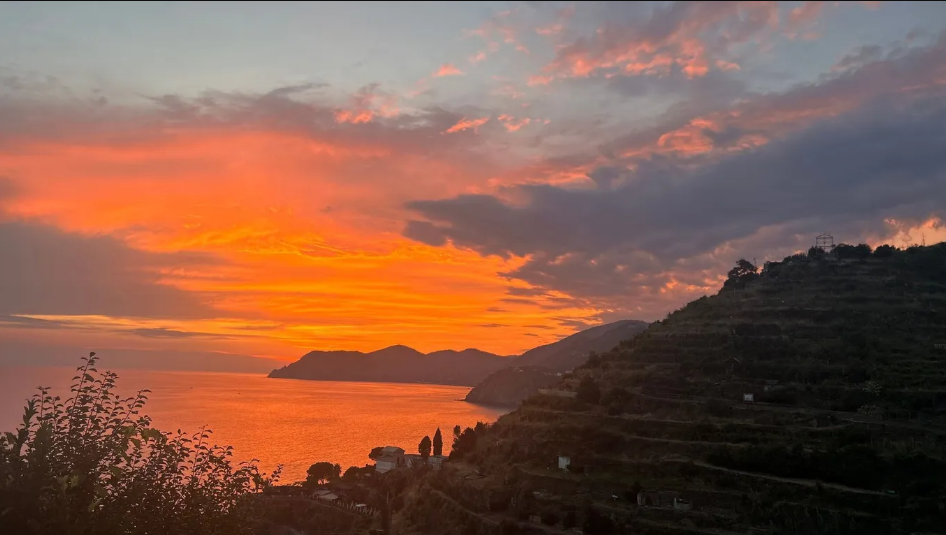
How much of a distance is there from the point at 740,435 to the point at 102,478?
1416 inches

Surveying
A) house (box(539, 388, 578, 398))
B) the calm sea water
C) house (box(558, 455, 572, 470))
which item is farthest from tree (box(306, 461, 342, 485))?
house (box(558, 455, 572, 470))

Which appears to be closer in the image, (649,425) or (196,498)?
(196,498)

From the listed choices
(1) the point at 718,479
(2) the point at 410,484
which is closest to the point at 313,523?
(2) the point at 410,484

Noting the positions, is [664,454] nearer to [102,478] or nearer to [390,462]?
[102,478]

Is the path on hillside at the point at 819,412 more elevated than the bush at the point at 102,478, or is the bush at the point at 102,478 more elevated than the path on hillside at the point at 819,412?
→ the bush at the point at 102,478

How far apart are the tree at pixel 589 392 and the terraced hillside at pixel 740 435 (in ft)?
0.38

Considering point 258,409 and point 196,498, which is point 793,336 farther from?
point 258,409

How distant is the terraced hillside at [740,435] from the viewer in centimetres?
3025

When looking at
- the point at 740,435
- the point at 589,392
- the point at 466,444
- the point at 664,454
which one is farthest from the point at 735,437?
the point at 466,444

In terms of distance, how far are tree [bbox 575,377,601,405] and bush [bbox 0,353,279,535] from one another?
36.8m

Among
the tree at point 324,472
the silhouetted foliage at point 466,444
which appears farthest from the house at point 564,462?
the tree at point 324,472

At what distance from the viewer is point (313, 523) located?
5066 cm

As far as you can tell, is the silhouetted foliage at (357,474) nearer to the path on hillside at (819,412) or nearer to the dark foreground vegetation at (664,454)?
the dark foreground vegetation at (664,454)

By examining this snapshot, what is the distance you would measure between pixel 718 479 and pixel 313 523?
34938 mm
